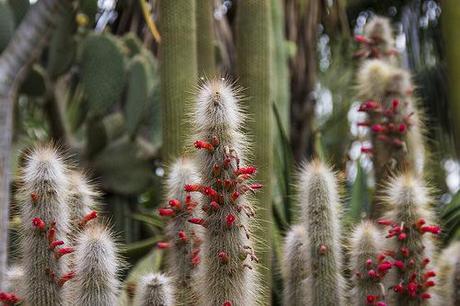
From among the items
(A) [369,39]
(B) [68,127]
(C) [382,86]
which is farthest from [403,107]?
(B) [68,127]

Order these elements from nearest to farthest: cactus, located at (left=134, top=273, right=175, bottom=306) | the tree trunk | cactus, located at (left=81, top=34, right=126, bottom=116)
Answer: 1. cactus, located at (left=134, top=273, right=175, bottom=306)
2. the tree trunk
3. cactus, located at (left=81, top=34, right=126, bottom=116)

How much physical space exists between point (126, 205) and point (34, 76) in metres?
0.80

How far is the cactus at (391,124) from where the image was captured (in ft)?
13.3

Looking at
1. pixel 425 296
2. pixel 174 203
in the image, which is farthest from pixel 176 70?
pixel 425 296

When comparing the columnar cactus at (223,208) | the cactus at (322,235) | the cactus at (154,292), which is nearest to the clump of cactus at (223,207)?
the columnar cactus at (223,208)

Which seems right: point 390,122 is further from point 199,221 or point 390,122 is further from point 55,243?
point 55,243

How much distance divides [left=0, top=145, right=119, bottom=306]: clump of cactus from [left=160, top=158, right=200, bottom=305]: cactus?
285 mm

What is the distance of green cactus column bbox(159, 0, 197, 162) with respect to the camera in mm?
3697

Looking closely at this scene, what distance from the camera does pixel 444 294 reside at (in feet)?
10.9

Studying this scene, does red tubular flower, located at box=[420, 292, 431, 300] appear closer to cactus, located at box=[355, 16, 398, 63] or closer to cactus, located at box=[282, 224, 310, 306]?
cactus, located at box=[282, 224, 310, 306]

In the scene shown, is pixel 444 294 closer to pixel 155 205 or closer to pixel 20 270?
pixel 20 270

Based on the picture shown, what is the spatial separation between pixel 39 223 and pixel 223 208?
506mm

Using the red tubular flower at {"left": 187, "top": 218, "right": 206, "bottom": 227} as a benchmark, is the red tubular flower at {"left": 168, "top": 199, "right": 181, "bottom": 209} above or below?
above

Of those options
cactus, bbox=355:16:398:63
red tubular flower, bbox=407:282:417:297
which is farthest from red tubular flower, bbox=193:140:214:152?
cactus, bbox=355:16:398:63
